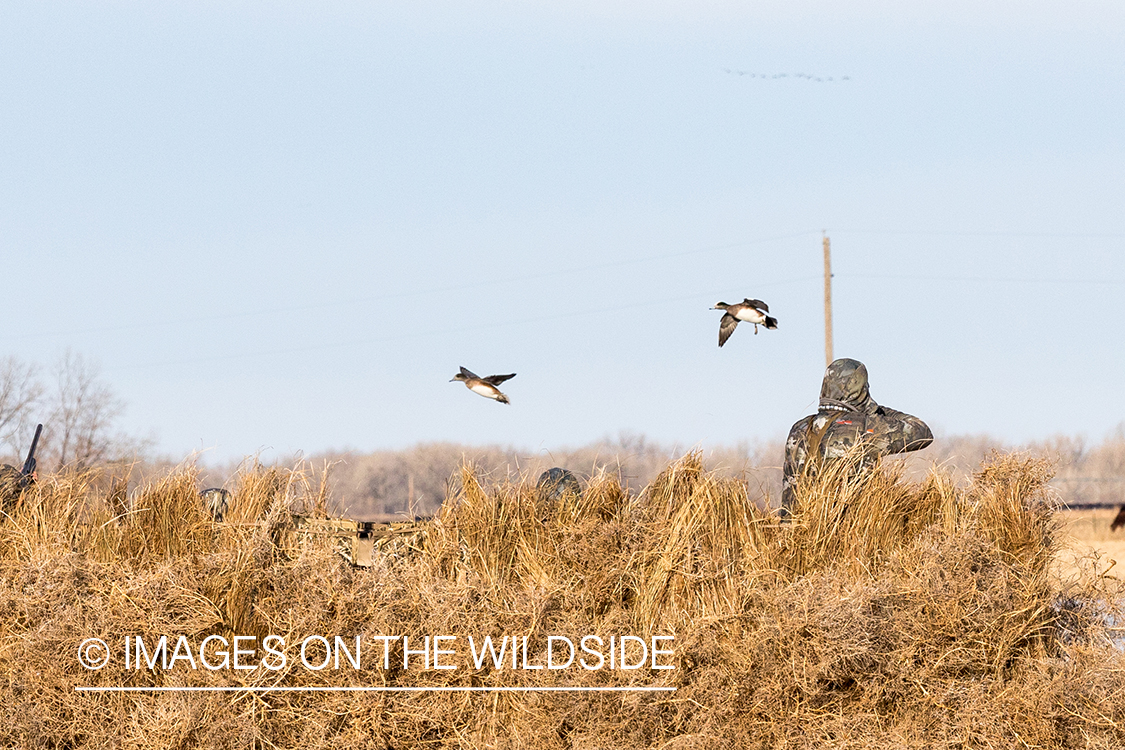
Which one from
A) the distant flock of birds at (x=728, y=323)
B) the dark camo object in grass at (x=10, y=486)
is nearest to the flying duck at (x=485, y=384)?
the distant flock of birds at (x=728, y=323)

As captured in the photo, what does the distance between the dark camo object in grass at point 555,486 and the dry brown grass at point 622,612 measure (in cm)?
17

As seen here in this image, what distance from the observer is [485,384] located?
35.0 feet

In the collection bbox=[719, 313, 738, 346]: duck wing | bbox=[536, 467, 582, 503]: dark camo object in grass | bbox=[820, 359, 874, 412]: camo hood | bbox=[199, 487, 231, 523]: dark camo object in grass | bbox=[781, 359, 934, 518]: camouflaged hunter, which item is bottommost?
bbox=[199, 487, 231, 523]: dark camo object in grass

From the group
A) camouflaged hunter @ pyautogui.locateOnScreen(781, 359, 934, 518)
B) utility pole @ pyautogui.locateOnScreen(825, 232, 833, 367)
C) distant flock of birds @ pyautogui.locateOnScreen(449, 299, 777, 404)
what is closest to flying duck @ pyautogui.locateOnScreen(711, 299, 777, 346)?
distant flock of birds @ pyautogui.locateOnScreen(449, 299, 777, 404)

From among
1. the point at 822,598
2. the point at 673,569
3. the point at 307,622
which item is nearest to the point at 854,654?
the point at 822,598

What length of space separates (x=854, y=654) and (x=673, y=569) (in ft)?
4.09

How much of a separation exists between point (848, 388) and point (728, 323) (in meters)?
2.68

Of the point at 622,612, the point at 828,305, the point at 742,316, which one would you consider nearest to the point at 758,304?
the point at 742,316

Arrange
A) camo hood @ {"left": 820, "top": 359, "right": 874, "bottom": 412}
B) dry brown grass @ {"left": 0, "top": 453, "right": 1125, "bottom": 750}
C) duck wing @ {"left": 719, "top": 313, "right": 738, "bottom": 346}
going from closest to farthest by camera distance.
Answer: dry brown grass @ {"left": 0, "top": 453, "right": 1125, "bottom": 750} < camo hood @ {"left": 820, "top": 359, "right": 874, "bottom": 412} < duck wing @ {"left": 719, "top": 313, "right": 738, "bottom": 346}

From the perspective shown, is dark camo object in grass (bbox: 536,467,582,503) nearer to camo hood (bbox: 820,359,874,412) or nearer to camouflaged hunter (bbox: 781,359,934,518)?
camouflaged hunter (bbox: 781,359,934,518)

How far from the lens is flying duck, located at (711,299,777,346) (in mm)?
11734

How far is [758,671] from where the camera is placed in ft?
26.0

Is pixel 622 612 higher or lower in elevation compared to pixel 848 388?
lower

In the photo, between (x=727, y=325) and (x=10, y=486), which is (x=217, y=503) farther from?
(x=727, y=325)
